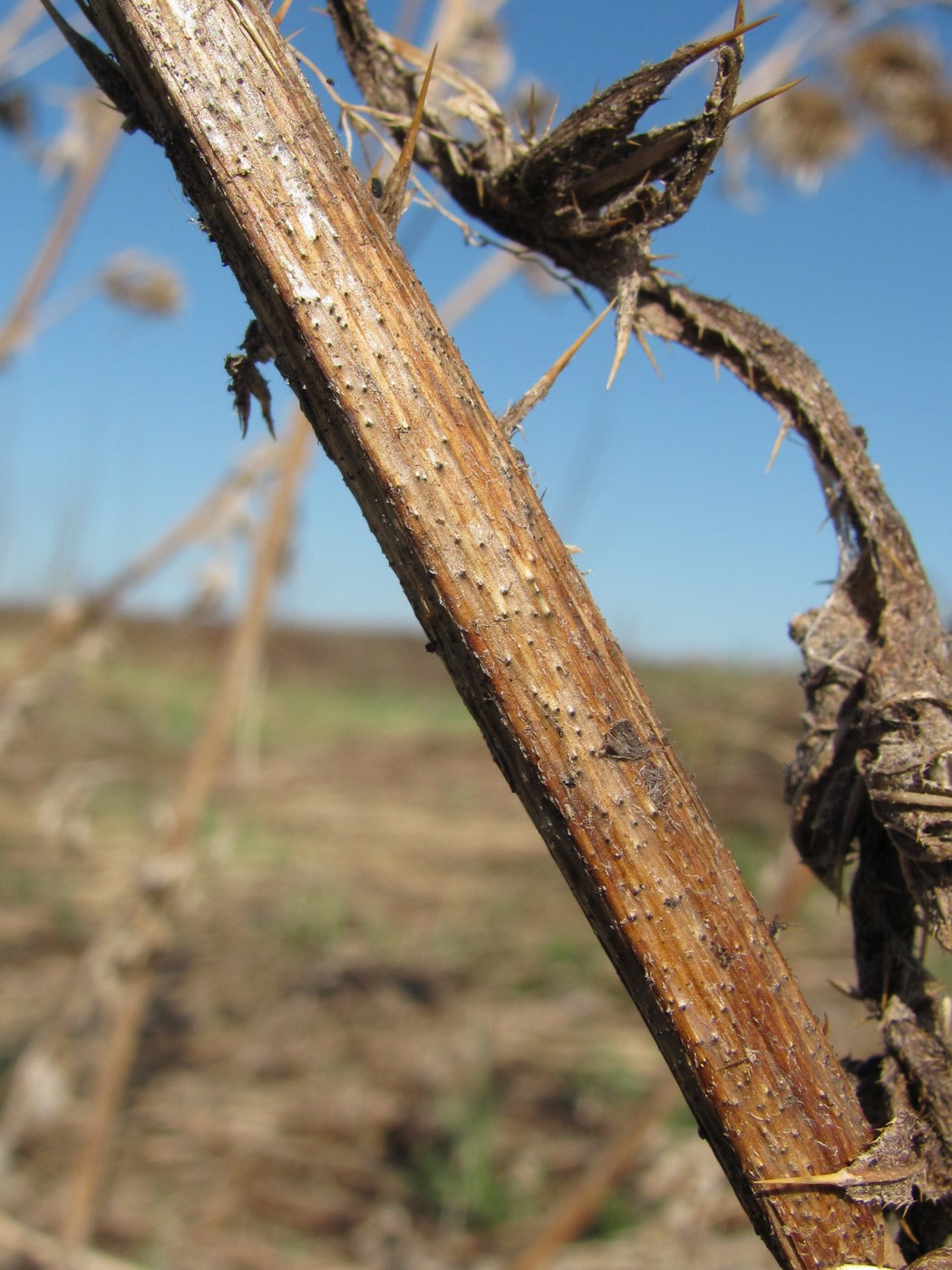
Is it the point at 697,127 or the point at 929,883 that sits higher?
the point at 697,127

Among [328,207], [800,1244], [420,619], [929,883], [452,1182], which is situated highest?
[328,207]

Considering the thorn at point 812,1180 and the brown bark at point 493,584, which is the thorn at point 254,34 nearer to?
the brown bark at point 493,584

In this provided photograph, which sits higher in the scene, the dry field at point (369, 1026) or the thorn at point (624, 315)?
the thorn at point (624, 315)

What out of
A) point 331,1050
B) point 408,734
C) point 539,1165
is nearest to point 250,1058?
point 331,1050

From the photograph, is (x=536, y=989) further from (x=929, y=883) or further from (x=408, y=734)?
(x=408, y=734)

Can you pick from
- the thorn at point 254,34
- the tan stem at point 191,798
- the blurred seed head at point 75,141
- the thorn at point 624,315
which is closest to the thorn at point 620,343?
the thorn at point 624,315

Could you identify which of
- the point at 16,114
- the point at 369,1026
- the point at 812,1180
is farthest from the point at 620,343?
the point at 369,1026
